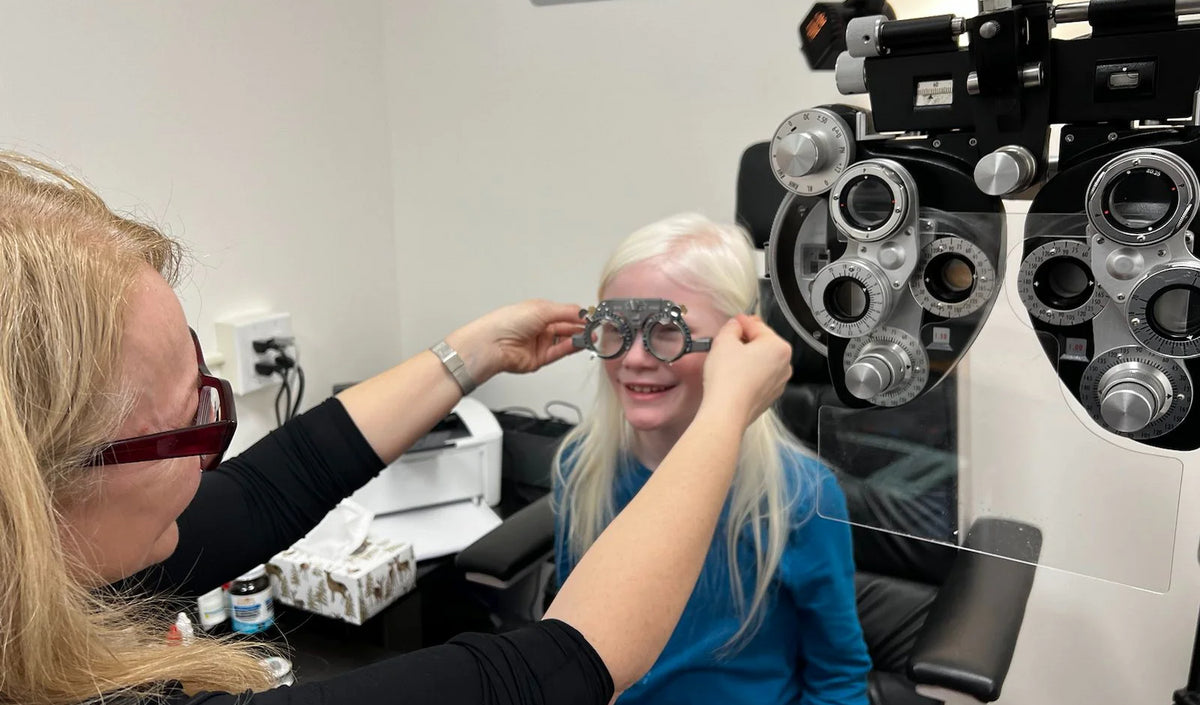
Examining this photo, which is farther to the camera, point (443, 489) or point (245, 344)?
point (443, 489)

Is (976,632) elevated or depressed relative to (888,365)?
depressed

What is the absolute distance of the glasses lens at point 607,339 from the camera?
109cm

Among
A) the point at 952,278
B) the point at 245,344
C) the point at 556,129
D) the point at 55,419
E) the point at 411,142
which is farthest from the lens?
the point at 411,142

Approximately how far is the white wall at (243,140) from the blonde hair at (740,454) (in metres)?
0.84

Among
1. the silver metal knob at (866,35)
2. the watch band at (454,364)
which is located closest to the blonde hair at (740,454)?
the watch band at (454,364)

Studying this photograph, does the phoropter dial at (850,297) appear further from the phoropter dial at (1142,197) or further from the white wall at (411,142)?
the white wall at (411,142)

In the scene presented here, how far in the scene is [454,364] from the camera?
1.12m

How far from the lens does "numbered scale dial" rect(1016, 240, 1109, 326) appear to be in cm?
60

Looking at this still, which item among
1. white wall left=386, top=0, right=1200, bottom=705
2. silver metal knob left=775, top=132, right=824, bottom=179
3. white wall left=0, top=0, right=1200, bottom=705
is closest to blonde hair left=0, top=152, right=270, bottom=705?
silver metal knob left=775, top=132, right=824, bottom=179

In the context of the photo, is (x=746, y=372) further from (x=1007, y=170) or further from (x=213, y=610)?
(x=213, y=610)

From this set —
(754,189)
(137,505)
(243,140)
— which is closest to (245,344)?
(243,140)

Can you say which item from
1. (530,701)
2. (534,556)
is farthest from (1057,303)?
(534,556)

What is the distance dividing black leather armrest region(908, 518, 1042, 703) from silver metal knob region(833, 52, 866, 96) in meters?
0.56

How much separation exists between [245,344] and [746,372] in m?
1.24
